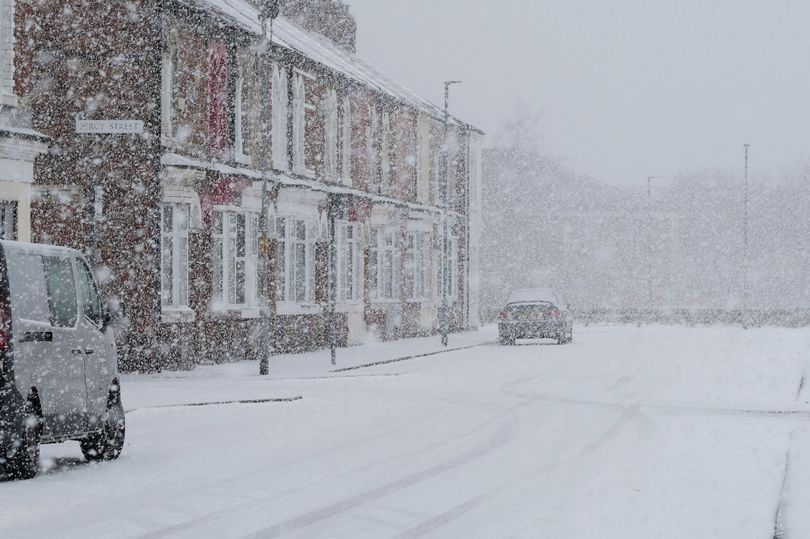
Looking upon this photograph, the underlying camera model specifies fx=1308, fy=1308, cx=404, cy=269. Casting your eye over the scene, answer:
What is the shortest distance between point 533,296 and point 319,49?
10456mm

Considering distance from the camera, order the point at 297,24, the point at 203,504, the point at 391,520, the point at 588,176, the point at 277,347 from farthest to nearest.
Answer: the point at 588,176
the point at 297,24
the point at 277,347
the point at 203,504
the point at 391,520

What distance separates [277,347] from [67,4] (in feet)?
33.0

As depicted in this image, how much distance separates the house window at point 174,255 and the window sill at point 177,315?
162mm

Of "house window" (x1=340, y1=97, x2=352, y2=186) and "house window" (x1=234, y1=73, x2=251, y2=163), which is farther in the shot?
"house window" (x1=340, y1=97, x2=352, y2=186)

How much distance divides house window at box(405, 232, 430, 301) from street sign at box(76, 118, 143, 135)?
2014 centimetres

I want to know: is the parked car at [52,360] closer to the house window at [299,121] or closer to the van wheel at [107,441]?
the van wheel at [107,441]

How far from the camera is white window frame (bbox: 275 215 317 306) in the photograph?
33250mm

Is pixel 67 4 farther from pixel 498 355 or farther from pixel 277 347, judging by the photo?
pixel 498 355

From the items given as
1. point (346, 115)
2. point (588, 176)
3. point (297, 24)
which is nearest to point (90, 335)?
point (346, 115)

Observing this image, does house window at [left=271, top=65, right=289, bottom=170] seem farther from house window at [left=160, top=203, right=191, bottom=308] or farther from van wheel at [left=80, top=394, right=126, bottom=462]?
van wheel at [left=80, top=394, right=126, bottom=462]

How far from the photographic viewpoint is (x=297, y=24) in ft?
154

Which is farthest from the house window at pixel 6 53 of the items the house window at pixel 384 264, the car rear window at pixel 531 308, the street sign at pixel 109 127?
the car rear window at pixel 531 308

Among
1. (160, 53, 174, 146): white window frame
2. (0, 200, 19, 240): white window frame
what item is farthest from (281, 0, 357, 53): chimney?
(0, 200, 19, 240): white window frame

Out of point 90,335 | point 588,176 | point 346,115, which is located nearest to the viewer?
point 90,335
